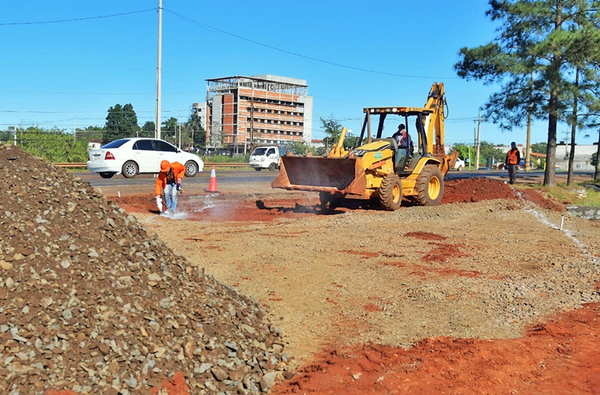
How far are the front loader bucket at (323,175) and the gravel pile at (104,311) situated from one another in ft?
25.5

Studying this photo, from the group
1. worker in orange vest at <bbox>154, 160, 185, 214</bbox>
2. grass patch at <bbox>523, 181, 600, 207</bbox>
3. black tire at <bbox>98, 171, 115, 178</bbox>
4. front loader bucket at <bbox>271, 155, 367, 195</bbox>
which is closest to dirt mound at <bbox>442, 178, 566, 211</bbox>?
grass patch at <bbox>523, 181, 600, 207</bbox>

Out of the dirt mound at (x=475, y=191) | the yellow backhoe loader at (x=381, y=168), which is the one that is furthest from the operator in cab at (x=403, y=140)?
the dirt mound at (x=475, y=191)

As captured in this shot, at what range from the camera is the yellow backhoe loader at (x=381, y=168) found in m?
14.2

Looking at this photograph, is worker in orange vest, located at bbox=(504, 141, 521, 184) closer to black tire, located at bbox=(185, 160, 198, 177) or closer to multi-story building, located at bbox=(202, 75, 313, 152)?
black tire, located at bbox=(185, 160, 198, 177)

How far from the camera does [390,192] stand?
47.1 feet

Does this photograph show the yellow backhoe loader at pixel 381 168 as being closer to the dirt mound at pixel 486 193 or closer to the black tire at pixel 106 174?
the dirt mound at pixel 486 193

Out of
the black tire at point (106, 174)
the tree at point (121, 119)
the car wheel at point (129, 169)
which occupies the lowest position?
the black tire at point (106, 174)

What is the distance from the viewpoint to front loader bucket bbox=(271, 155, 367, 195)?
45.6 ft

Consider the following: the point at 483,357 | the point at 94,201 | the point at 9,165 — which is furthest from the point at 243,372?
the point at 9,165

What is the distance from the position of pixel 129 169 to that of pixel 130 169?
42 mm

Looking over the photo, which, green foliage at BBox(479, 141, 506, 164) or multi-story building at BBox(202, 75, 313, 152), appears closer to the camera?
green foliage at BBox(479, 141, 506, 164)

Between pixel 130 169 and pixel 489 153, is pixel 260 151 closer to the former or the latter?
pixel 130 169

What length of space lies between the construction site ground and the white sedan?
678 cm

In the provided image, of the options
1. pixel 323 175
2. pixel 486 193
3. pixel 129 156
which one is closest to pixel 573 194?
pixel 486 193
